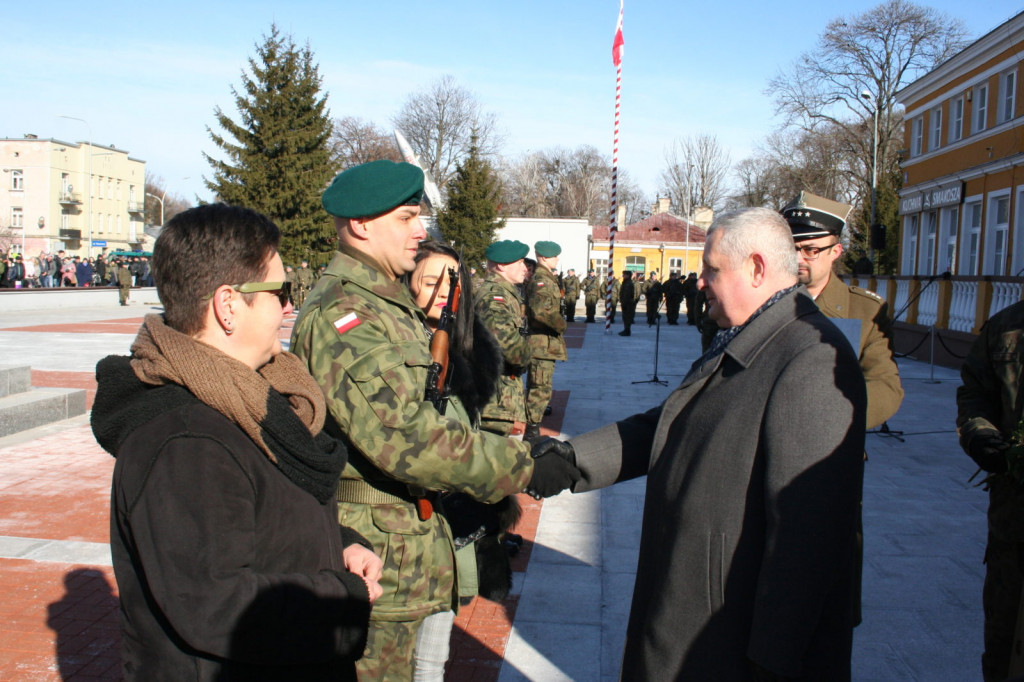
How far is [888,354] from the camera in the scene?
11.3 feet

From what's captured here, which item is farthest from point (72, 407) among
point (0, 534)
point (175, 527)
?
point (175, 527)

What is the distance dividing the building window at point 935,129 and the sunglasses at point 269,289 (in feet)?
93.8

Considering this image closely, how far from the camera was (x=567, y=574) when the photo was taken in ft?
15.7

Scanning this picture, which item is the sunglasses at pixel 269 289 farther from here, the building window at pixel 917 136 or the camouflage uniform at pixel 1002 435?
the building window at pixel 917 136

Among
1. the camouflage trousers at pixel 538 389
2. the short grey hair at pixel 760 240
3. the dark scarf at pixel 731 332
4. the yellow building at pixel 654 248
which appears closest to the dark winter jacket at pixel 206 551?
the dark scarf at pixel 731 332

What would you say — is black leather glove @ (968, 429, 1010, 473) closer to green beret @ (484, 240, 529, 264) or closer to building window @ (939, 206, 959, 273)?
green beret @ (484, 240, 529, 264)

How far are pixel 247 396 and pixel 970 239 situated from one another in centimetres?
2615

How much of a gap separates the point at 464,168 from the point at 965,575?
3435 cm

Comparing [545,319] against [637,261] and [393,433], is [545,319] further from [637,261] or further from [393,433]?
[637,261]

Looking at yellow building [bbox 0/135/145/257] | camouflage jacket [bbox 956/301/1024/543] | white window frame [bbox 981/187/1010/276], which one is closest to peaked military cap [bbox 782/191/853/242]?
camouflage jacket [bbox 956/301/1024/543]

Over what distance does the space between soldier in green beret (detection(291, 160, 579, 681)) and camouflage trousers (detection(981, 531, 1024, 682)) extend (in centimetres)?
→ 182

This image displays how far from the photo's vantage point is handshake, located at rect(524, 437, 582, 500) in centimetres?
243

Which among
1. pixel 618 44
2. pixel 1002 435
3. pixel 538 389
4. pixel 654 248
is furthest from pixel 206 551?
pixel 654 248

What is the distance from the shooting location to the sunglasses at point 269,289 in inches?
69.2
